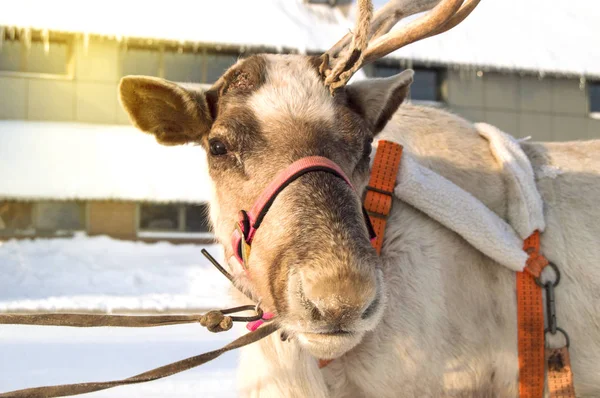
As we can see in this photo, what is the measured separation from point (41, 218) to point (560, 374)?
47.2 ft

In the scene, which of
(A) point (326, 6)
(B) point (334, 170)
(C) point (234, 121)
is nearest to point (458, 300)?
(B) point (334, 170)

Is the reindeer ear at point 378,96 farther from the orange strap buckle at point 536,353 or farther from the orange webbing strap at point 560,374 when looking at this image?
the orange webbing strap at point 560,374

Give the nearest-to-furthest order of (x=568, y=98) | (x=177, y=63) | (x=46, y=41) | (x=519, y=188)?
(x=519, y=188) < (x=46, y=41) < (x=177, y=63) < (x=568, y=98)

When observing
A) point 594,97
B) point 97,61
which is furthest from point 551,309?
point 594,97

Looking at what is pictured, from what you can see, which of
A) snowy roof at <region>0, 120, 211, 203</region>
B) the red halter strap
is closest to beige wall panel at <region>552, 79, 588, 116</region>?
snowy roof at <region>0, 120, 211, 203</region>

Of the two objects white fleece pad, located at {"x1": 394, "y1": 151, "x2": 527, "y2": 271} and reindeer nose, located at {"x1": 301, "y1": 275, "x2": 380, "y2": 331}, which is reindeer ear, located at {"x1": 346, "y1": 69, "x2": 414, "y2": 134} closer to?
white fleece pad, located at {"x1": 394, "y1": 151, "x2": 527, "y2": 271}

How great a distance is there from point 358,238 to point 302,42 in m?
15.3

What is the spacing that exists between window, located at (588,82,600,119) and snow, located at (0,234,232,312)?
1242cm

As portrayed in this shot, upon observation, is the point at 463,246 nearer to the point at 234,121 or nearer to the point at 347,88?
the point at 347,88

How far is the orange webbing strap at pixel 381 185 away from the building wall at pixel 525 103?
50.3 ft

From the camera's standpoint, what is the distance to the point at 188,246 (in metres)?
16.0

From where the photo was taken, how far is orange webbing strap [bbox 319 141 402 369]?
3.19 m

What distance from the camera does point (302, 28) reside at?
17906 mm

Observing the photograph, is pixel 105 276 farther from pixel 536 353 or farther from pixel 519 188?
pixel 536 353
